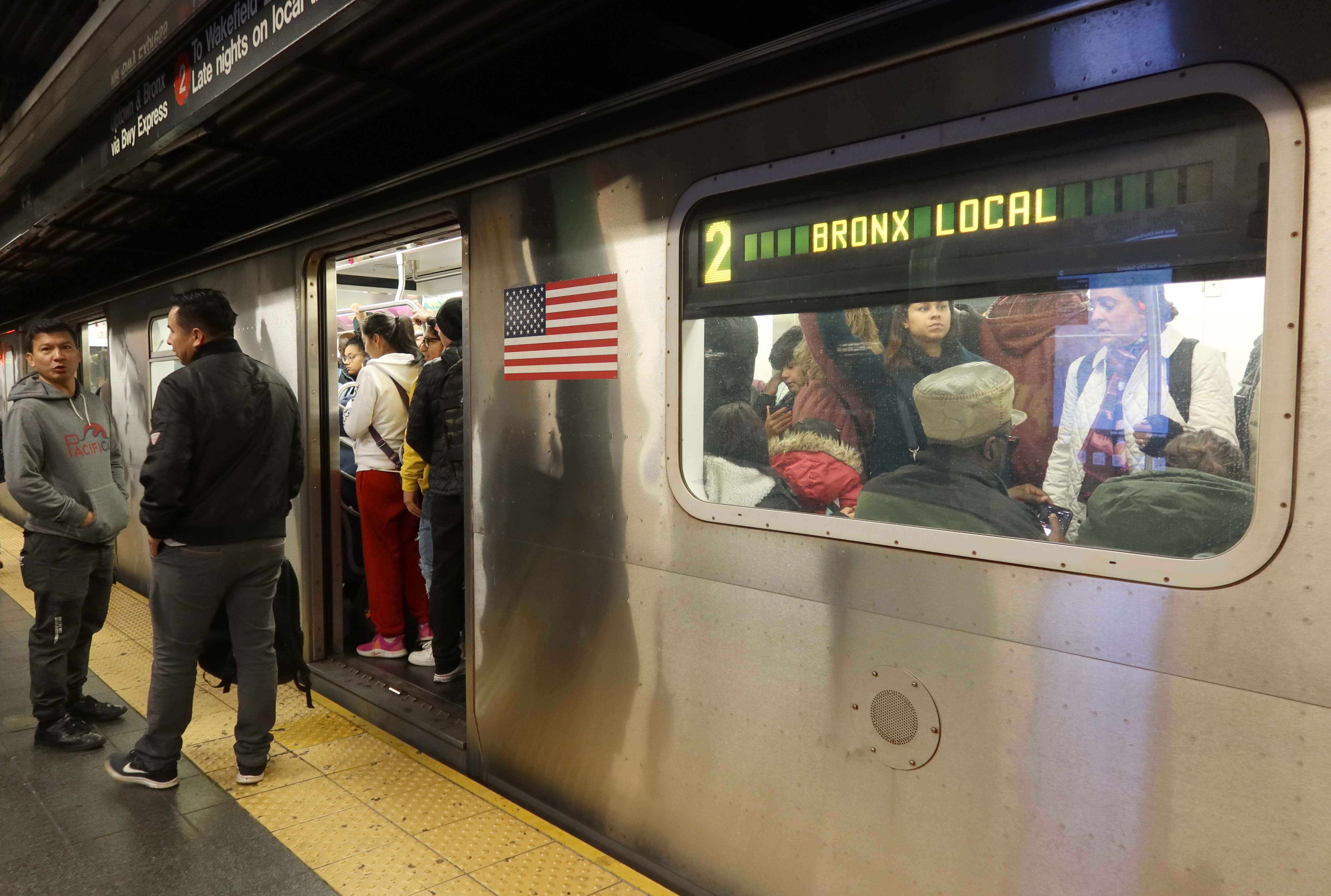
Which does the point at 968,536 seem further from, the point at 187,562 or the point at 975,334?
the point at 187,562

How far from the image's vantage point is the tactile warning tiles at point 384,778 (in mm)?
3402

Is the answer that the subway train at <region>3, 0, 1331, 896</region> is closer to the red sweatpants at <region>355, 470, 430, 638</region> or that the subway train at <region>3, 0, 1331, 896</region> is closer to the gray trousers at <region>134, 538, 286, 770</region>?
the gray trousers at <region>134, 538, 286, 770</region>

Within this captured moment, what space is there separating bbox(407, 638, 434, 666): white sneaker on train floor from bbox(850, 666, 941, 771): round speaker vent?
3119mm

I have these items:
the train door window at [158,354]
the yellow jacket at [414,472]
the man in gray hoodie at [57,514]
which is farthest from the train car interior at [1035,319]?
the train door window at [158,354]

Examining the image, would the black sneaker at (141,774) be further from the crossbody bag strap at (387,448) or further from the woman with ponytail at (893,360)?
the woman with ponytail at (893,360)

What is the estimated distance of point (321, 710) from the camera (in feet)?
14.3

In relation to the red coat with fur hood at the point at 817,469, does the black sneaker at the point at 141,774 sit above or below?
below

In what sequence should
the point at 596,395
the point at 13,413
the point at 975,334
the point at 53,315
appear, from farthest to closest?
the point at 53,315
the point at 13,413
the point at 596,395
the point at 975,334

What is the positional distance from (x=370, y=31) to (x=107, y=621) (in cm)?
507

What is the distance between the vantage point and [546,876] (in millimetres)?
2771

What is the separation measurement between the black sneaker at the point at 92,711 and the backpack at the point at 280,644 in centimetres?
72

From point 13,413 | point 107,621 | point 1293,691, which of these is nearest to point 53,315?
point 107,621

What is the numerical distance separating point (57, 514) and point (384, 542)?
1536 mm

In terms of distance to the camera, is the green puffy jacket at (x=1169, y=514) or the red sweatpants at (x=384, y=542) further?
the red sweatpants at (x=384, y=542)
